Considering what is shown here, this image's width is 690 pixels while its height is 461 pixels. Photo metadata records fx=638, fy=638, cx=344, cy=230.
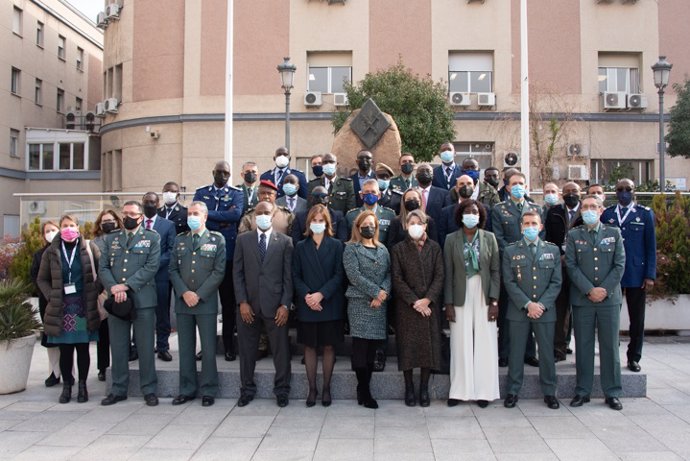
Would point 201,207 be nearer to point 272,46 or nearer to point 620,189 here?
point 620,189

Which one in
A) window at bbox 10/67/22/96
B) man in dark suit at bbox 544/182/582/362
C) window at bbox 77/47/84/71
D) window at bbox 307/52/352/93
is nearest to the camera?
man in dark suit at bbox 544/182/582/362

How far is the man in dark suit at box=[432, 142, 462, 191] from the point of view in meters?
8.87

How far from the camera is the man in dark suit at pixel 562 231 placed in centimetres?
770

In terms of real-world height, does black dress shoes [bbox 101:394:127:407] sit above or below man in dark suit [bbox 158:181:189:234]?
below

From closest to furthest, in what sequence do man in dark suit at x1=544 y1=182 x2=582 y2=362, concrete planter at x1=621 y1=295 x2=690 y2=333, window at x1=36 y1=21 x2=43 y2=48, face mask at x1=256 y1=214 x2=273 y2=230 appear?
face mask at x1=256 y1=214 x2=273 y2=230, man in dark suit at x1=544 y1=182 x2=582 y2=362, concrete planter at x1=621 y1=295 x2=690 y2=333, window at x1=36 y1=21 x2=43 y2=48

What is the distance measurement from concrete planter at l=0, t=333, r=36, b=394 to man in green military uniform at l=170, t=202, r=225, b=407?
2.15 m

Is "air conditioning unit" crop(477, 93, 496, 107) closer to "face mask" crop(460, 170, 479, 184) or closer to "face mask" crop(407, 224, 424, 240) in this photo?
"face mask" crop(460, 170, 479, 184)

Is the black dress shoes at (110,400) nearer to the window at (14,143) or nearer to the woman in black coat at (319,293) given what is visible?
the woman in black coat at (319,293)

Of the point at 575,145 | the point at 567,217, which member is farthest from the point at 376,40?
the point at 567,217

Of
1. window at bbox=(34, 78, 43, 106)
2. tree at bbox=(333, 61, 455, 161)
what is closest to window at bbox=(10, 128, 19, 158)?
window at bbox=(34, 78, 43, 106)

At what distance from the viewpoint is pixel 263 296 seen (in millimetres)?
6848

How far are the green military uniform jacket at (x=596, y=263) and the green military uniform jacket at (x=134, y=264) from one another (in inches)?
180

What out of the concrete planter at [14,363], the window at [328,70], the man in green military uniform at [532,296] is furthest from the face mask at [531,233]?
the window at [328,70]

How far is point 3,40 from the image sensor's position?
30516mm
